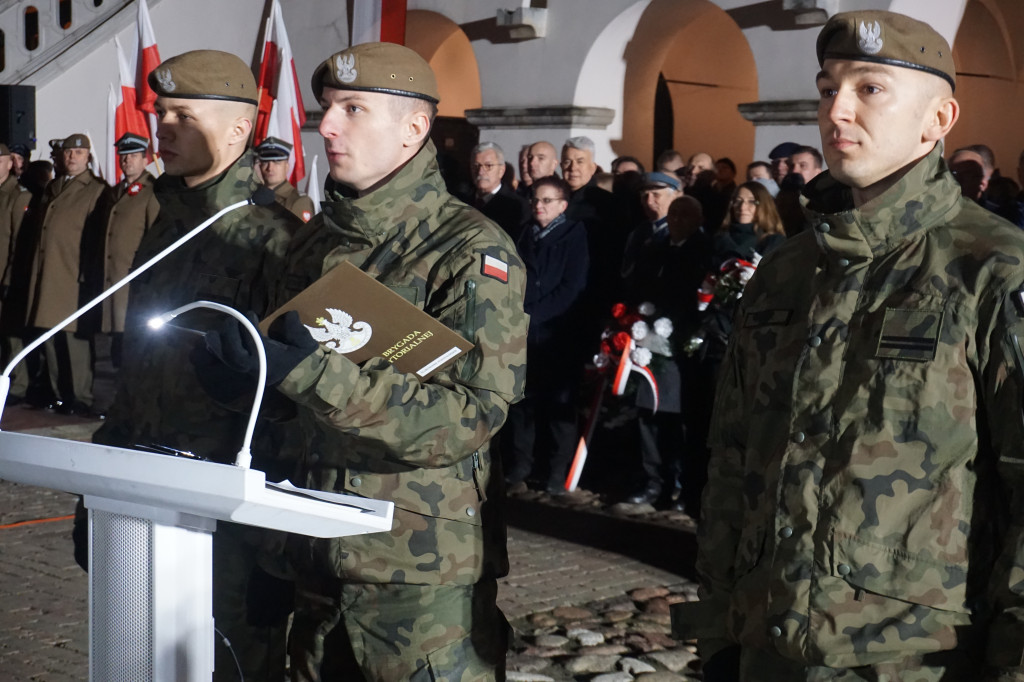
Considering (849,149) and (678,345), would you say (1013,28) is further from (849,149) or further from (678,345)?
(849,149)

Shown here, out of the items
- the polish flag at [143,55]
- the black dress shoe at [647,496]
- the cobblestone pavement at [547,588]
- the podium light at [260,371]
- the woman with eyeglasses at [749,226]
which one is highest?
the polish flag at [143,55]

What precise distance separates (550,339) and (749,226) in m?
1.39

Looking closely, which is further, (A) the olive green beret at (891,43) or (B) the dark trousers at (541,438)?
(B) the dark trousers at (541,438)

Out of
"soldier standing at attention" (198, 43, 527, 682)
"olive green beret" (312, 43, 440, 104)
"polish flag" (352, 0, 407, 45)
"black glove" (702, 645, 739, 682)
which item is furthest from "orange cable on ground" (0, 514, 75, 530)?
"polish flag" (352, 0, 407, 45)

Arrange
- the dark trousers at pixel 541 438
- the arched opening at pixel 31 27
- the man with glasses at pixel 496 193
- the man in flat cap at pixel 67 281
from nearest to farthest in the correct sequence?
1. the dark trousers at pixel 541 438
2. the man with glasses at pixel 496 193
3. the man in flat cap at pixel 67 281
4. the arched opening at pixel 31 27

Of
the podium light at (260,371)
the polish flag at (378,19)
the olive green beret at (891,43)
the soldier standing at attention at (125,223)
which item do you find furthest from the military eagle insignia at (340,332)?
the polish flag at (378,19)

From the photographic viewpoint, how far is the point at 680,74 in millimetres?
15484

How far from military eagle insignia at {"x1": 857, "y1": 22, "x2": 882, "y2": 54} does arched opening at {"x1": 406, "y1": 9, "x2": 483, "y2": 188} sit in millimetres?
7541

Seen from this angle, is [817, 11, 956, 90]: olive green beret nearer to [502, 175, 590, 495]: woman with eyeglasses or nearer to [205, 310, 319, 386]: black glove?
[205, 310, 319, 386]: black glove

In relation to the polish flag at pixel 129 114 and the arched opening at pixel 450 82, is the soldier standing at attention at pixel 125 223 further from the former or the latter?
the arched opening at pixel 450 82

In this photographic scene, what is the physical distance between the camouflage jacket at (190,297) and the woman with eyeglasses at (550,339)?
4.07 metres

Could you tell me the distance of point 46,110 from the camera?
17953 millimetres

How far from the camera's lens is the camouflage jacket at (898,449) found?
2012mm

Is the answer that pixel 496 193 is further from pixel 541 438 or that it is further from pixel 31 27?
pixel 31 27
